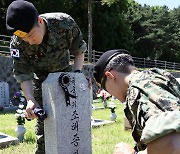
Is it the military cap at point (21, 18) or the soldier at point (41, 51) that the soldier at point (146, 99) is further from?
the soldier at point (41, 51)

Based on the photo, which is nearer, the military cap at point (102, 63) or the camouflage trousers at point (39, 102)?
the military cap at point (102, 63)

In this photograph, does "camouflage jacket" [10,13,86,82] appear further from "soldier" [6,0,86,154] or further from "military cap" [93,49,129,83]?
"military cap" [93,49,129,83]

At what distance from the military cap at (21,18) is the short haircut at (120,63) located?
101 centimetres

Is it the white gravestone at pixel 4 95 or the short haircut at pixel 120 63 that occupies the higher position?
the short haircut at pixel 120 63

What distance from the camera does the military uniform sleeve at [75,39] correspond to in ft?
10.0

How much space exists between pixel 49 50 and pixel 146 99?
166 cm

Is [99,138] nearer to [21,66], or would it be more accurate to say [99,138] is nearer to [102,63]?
[21,66]

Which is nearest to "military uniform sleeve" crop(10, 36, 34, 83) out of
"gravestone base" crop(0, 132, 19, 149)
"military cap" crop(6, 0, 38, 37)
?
"military cap" crop(6, 0, 38, 37)

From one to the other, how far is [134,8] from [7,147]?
3783 cm

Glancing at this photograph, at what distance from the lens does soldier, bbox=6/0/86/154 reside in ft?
9.05

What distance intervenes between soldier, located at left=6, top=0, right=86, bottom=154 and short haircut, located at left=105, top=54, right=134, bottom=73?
3.44 feet

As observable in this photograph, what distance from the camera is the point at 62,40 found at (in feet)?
9.92

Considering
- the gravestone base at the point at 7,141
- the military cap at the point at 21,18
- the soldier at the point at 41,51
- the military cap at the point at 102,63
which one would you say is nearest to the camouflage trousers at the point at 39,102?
the soldier at the point at 41,51

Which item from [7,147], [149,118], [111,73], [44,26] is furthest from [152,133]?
[7,147]
